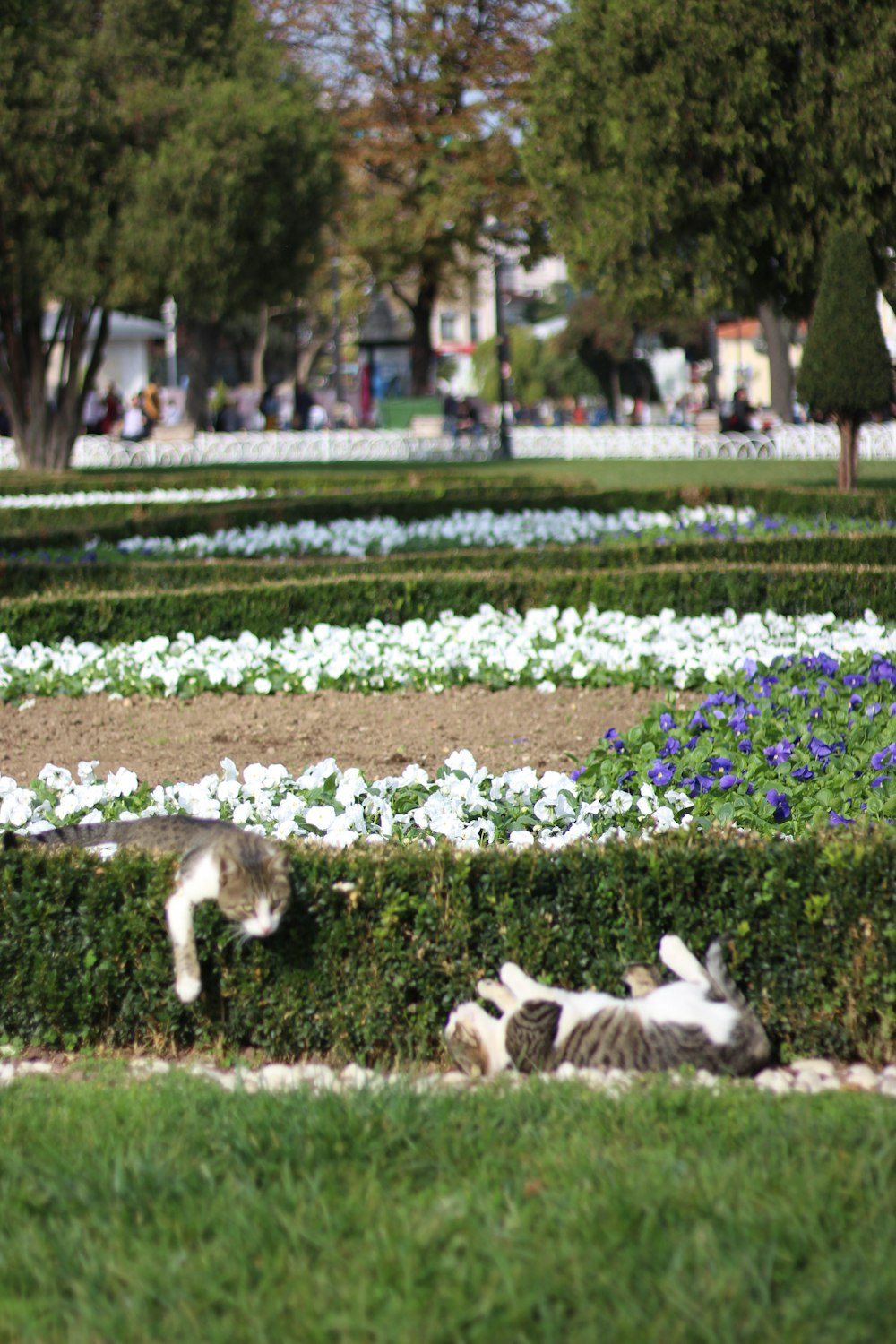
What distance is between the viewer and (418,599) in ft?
32.9

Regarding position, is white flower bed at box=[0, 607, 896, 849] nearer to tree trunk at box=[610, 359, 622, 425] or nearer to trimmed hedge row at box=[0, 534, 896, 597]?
trimmed hedge row at box=[0, 534, 896, 597]

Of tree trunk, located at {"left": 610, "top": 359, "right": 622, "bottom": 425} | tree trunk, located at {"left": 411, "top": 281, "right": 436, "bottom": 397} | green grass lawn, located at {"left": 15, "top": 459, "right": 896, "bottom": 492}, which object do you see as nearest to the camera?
green grass lawn, located at {"left": 15, "top": 459, "right": 896, "bottom": 492}

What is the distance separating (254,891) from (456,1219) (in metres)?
1.52

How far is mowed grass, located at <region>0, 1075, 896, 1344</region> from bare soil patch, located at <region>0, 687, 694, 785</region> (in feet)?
10.9

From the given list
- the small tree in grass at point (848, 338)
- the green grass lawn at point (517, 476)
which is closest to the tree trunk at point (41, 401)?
the green grass lawn at point (517, 476)

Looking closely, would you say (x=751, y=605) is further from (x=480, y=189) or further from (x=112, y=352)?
(x=112, y=352)

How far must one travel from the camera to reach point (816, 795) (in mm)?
5484

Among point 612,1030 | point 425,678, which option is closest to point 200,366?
point 425,678

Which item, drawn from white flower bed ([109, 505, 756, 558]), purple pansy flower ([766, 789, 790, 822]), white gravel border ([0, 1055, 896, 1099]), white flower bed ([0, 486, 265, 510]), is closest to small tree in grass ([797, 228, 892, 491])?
white flower bed ([109, 505, 756, 558])

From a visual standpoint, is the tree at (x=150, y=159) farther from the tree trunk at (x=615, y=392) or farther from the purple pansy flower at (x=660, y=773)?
the tree trunk at (x=615, y=392)

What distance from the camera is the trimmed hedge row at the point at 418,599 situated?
980 centimetres

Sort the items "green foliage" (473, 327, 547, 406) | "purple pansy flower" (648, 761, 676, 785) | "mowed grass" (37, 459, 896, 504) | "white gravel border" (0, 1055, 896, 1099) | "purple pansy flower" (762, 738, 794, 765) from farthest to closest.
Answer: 1. "green foliage" (473, 327, 547, 406)
2. "mowed grass" (37, 459, 896, 504)
3. "purple pansy flower" (762, 738, 794, 765)
4. "purple pansy flower" (648, 761, 676, 785)
5. "white gravel border" (0, 1055, 896, 1099)

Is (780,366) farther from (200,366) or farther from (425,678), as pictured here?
(425,678)

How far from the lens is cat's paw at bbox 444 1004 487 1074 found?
3.99 meters
